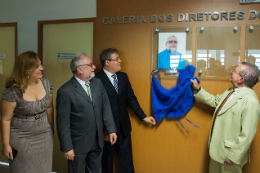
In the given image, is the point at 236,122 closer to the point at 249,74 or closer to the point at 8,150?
the point at 249,74

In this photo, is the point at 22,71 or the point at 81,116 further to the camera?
the point at 81,116

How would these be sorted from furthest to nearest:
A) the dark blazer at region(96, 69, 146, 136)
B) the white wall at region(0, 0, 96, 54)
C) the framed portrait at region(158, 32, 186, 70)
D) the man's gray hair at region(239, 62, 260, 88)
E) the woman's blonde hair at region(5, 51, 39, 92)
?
the white wall at region(0, 0, 96, 54)
the framed portrait at region(158, 32, 186, 70)
the dark blazer at region(96, 69, 146, 136)
the man's gray hair at region(239, 62, 260, 88)
the woman's blonde hair at region(5, 51, 39, 92)

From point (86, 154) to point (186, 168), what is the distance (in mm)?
1318

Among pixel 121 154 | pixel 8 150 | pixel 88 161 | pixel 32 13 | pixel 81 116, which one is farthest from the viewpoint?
pixel 32 13

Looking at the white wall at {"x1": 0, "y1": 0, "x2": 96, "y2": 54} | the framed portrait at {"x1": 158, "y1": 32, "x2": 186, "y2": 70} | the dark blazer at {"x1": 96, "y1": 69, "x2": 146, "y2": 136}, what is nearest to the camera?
the dark blazer at {"x1": 96, "y1": 69, "x2": 146, "y2": 136}

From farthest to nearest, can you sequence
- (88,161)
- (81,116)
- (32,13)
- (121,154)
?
(32,13)
(121,154)
(88,161)
(81,116)

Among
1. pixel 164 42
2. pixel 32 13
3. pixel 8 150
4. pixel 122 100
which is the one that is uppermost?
pixel 32 13

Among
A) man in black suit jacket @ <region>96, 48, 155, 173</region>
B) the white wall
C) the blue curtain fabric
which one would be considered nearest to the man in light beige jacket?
the blue curtain fabric

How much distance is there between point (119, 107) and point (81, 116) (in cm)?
57

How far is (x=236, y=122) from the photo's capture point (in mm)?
1938

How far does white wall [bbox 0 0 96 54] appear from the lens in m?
2.71

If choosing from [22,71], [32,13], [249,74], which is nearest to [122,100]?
[22,71]

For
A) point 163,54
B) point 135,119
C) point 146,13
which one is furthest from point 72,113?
point 146,13

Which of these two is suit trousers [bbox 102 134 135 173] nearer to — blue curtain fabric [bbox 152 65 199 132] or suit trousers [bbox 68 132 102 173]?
suit trousers [bbox 68 132 102 173]
